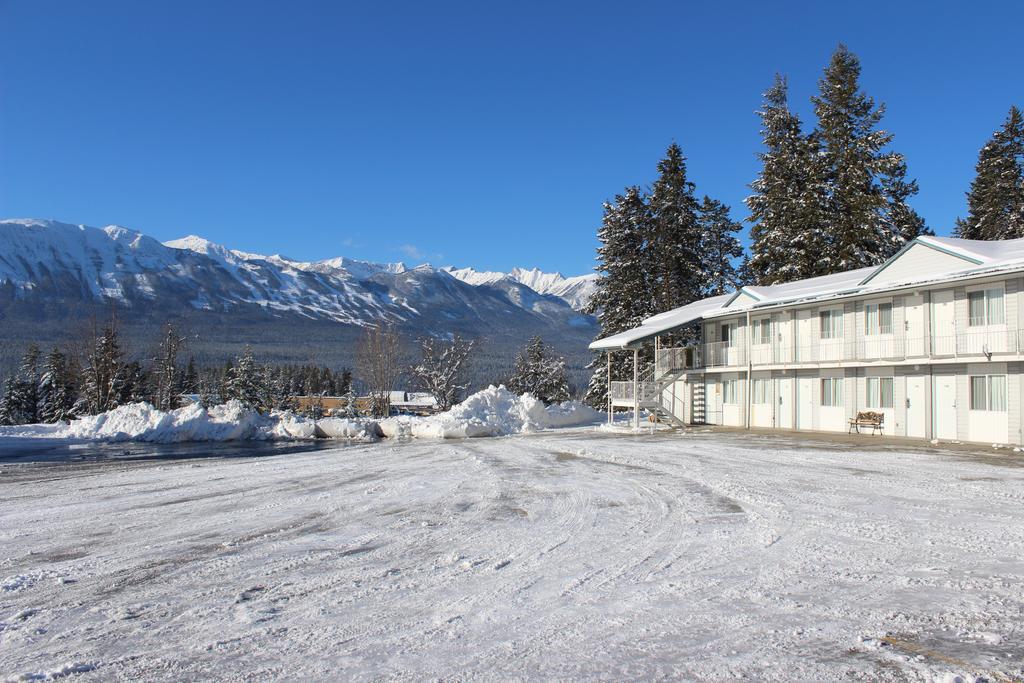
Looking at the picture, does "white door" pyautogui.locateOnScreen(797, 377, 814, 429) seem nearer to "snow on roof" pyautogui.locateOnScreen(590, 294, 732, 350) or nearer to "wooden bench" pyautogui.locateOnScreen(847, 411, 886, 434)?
"wooden bench" pyautogui.locateOnScreen(847, 411, 886, 434)

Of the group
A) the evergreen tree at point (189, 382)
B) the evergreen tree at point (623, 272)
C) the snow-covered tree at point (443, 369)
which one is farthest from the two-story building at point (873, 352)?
the evergreen tree at point (189, 382)

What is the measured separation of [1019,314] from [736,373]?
1276 cm

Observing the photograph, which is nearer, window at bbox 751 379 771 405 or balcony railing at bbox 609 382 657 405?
window at bbox 751 379 771 405

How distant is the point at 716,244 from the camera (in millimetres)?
47438

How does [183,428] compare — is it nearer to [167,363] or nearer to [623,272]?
[167,363]

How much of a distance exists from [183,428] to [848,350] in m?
29.6

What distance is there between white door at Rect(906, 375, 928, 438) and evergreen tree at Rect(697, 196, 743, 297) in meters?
22.6

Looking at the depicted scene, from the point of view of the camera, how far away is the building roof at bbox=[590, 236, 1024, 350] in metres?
22.1

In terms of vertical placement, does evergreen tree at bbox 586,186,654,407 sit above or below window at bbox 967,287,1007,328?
above

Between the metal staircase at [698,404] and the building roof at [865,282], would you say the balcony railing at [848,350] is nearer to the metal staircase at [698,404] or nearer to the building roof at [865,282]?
the metal staircase at [698,404]

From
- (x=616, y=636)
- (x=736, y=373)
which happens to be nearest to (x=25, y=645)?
(x=616, y=636)

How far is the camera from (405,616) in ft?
17.4

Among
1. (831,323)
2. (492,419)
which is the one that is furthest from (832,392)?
(492,419)

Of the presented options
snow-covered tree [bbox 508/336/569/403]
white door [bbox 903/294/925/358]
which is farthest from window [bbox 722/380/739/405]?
snow-covered tree [bbox 508/336/569/403]
